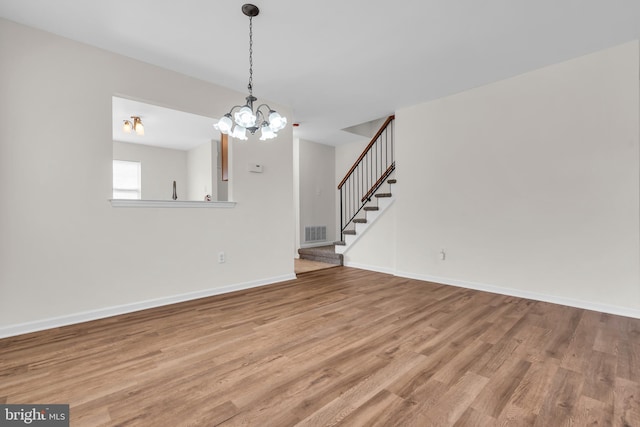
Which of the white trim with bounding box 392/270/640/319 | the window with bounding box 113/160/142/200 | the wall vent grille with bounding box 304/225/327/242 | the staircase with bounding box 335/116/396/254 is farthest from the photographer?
the wall vent grille with bounding box 304/225/327/242

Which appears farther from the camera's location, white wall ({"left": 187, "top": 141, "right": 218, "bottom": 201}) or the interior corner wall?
white wall ({"left": 187, "top": 141, "right": 218, "bottom": 201})

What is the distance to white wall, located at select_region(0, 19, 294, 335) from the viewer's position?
2.45 metres

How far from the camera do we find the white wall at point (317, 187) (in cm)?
651

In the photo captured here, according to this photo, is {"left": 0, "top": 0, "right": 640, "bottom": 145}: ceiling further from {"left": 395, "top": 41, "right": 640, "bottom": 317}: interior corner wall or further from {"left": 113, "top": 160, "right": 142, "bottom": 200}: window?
{"left": 113, "top": 160, "right": 142, "bottom": 200}: window

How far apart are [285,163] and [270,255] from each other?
1.36 m

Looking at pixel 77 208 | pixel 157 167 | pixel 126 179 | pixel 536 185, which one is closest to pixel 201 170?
pixel 157 167

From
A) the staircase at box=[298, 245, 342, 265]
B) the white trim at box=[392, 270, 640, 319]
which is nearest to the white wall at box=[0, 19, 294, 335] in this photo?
the staircase at box=[298, 245, 342, 265]

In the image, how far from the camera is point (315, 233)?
6805mm

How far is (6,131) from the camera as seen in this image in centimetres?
241

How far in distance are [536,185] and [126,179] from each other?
7600mm

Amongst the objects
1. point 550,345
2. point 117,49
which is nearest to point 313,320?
point 550,345

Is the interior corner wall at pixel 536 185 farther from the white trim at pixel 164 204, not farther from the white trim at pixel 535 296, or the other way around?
the white trim at pixel 164 204

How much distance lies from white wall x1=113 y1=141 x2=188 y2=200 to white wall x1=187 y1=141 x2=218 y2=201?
175 mm

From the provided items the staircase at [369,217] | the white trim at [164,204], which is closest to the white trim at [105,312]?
the white trim at [164,204]
